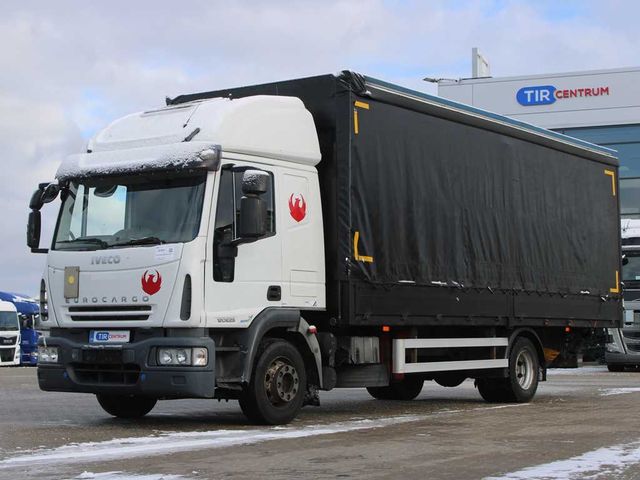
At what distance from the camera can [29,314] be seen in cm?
4119

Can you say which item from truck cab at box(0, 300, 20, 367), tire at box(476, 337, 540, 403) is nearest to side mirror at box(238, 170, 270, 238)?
tire at box(476, 337, 540, 403)

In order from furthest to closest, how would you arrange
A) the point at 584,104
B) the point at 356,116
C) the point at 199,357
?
the point at 584,104 → the point at 356,116 → the point at 199,357

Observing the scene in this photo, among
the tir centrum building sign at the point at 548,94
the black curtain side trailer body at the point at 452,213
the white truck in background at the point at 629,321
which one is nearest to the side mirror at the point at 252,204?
the black curtain side trailer body at the point at 452,213

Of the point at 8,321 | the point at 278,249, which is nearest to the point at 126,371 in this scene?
the point at 278,249

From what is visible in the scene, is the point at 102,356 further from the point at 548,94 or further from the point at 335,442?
the point at 548,94

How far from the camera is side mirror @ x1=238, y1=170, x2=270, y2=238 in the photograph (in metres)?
10.6

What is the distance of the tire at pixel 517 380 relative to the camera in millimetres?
15141

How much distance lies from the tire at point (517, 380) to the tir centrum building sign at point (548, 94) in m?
30.9

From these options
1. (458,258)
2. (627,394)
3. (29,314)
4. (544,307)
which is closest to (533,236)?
(544,307)

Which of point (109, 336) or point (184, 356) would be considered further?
point (109, 336)

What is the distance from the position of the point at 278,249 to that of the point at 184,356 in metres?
1.53

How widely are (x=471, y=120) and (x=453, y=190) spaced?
3.42 feet

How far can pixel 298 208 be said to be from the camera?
1165 centimetres

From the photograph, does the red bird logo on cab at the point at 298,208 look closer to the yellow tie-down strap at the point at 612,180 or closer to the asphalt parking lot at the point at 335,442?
the asphalt parking lot at the point at 335,442
